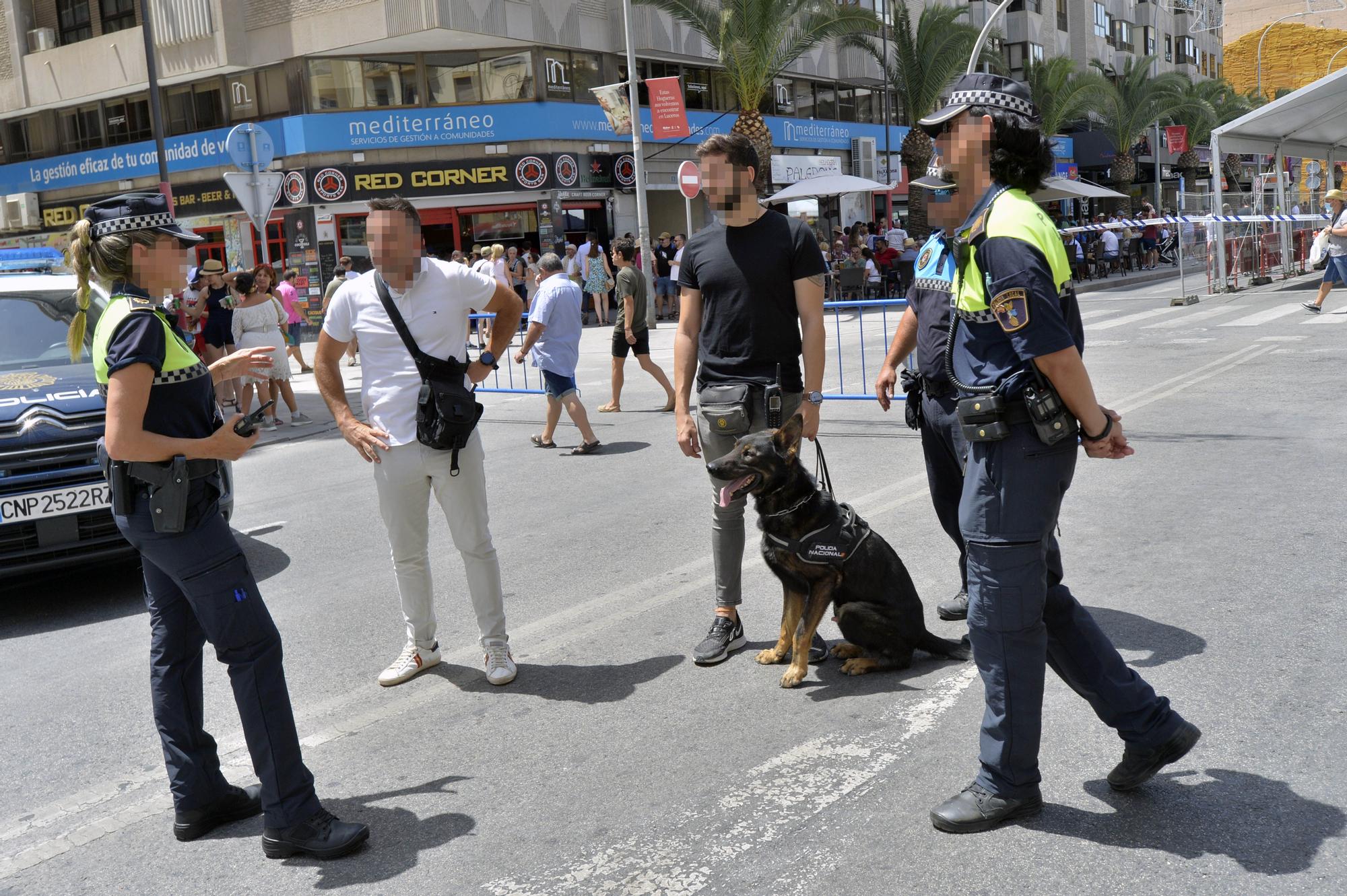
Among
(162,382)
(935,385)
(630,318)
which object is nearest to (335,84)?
(630,318)

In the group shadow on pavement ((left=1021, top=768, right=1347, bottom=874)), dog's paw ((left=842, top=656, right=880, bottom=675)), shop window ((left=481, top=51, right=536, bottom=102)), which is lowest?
shadow on pavement ((left=1021, top=768, right=1347, bottom=874))

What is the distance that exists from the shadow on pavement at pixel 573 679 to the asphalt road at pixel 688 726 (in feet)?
0.05

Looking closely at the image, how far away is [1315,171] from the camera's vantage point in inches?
2029

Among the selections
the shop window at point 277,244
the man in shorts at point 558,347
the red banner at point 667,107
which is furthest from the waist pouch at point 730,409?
the shop window at point 277,244

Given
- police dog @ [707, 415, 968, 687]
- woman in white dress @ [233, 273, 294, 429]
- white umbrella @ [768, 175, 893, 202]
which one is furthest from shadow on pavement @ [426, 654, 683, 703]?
white umbrella @ [768, 175, 893, 202]

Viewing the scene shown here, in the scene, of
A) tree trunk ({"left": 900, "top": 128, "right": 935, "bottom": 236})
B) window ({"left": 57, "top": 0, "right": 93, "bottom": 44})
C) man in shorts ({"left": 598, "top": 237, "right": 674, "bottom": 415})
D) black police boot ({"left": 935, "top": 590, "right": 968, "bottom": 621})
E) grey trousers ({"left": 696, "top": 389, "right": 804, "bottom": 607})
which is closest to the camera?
grey trousers ({"left": 696, "top": 389, "right": 804, "bottom": 607})

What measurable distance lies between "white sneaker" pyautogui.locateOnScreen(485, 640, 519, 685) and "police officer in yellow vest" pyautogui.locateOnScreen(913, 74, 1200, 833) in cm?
204

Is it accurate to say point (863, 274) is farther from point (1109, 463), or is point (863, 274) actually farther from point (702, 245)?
point (702, 245)

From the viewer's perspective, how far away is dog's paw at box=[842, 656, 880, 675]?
14.9 ft

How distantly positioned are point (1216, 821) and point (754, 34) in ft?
94.7

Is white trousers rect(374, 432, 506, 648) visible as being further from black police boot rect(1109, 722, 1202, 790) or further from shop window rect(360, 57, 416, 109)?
shop window rect(360, 57, 416, 109)

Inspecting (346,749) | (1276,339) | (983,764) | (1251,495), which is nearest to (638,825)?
(983,764)

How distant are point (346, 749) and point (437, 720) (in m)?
0.36

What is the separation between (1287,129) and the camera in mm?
Result: 23656
